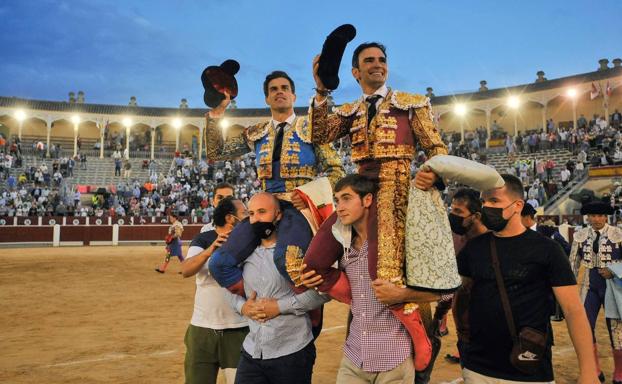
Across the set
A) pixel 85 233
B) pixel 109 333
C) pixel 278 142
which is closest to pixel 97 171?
pixel 85 233

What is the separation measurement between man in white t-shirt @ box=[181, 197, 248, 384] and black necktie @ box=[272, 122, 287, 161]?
0.39m

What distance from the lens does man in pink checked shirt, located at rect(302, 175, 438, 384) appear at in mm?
2025

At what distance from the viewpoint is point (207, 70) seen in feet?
10.6

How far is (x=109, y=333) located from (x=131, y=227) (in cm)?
1782

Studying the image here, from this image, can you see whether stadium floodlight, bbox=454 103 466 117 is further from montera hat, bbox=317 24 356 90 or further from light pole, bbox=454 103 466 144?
montera hat, bbox=317 24 356 90

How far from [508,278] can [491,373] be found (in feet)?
1.43

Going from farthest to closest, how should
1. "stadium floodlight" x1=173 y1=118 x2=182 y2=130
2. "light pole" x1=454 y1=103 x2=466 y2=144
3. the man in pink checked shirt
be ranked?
"stadium floodlight" x1=173 y1=118 x2=182 y2=130
"light pole" x1=454 y1=103 x2=466 y2=144
the man in pink checked shirt

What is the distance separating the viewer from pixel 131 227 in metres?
22.7

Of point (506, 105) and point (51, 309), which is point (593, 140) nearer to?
point (506, 105)

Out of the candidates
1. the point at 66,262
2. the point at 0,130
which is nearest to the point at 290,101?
the point at 66,262

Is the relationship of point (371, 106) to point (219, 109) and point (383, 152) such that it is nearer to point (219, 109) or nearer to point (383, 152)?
point (383, 152)

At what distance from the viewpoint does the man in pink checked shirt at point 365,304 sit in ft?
6.64

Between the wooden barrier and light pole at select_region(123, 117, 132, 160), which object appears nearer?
the wooden barrier

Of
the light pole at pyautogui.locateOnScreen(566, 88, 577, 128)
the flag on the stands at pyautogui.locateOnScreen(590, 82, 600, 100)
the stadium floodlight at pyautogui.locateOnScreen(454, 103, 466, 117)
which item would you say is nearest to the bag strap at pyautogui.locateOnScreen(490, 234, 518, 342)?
the flag on the stands at pyautogui.locateOnScreen(590, 82, 600, 100)
